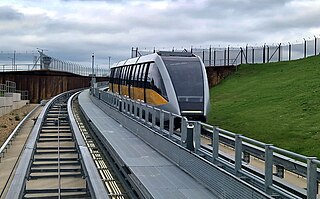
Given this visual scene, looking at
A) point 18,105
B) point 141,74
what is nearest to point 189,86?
point 141,74

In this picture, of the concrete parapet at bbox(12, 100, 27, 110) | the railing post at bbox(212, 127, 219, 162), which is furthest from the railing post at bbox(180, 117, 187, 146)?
the concrete parapet at bbox(12, 100, 27, 110)

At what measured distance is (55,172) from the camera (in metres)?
15.5

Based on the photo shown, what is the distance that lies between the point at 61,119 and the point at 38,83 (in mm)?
38981

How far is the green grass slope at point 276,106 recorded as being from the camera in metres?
20.3

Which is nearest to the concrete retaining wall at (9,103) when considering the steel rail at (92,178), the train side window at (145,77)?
the train side window at (145,77)

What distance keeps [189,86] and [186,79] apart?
0.35 m

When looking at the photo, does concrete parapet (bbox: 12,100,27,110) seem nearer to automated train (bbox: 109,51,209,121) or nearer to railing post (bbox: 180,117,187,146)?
automated train (bbox: 109,51,209,121)

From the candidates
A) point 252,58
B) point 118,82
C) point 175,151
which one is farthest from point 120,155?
point 252,58

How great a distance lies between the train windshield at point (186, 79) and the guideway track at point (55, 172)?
4937mm

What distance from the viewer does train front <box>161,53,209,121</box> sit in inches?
830

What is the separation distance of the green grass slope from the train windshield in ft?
9.64

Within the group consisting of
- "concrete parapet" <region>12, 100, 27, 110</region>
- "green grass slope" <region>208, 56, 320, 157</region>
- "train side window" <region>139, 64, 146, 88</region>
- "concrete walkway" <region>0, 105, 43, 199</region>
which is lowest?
"concrete walkway" <region>0, 105, 43, 199</region>

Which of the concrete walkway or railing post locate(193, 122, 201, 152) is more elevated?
railing post locate(193, 122, 201, 152)

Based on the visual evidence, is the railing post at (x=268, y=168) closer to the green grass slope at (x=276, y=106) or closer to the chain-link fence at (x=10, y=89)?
the green grass slope at (x=276, y=106)
